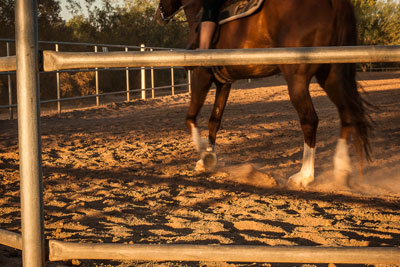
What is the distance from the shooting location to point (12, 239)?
1377mm

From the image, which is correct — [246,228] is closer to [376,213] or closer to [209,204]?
[209,204]

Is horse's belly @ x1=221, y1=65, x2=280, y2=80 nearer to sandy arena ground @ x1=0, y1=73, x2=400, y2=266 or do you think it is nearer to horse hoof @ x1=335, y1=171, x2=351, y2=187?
sandy arena ground @ x1=0, y1=73, x2=400, y2=266

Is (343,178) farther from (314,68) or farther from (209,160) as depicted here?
(209,160)

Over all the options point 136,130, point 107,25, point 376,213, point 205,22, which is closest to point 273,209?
point 376,213

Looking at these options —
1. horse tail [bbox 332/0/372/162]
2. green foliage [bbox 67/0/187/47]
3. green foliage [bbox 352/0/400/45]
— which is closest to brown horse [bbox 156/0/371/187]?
horse tail [bbox 332/0/372/162]

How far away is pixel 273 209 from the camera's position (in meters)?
3.30

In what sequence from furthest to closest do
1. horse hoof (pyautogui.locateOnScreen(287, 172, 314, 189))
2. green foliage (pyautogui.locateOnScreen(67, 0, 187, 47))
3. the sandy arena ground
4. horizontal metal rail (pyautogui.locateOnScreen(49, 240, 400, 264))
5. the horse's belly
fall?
green foliage (pyautogui.locateOnScreen(67, 0, 187, 47)) < the horse's belly < horse hoof (pyautogui.locateOnScreen(287, 172, 314, 189)) < the sandy arena ground < horizontal metal rail (pyautogui.locateOnScreen(49, 240, 400, 264))

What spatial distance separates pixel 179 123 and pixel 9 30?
11.5 meters

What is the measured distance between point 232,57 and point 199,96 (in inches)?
131

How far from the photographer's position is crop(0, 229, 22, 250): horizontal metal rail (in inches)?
53.1

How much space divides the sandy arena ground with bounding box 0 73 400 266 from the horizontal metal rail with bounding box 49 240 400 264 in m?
0.95

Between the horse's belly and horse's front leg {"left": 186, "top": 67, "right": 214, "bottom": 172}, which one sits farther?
horse's front leg {"left": 186, "top": 67, "right": 214, "bottom": 172}

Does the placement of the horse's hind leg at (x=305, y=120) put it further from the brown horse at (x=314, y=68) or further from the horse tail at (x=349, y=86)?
the horse tail at (x=349, y=86)

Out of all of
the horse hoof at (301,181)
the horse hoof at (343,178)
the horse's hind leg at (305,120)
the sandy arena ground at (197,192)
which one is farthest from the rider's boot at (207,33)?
the horse hoof at (343,178)
